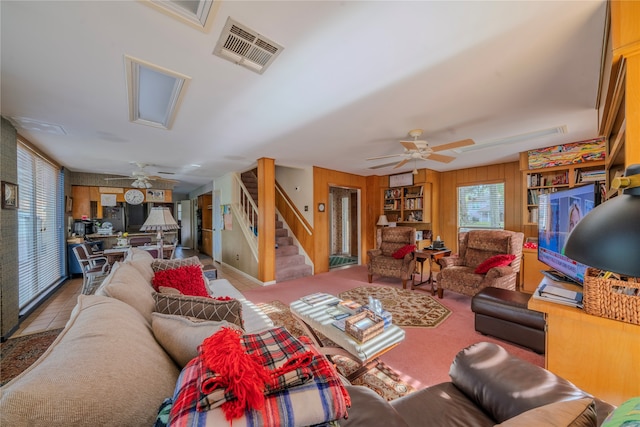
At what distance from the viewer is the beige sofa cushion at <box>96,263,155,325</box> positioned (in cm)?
135

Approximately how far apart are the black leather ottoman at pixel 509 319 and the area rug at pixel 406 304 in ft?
1.70

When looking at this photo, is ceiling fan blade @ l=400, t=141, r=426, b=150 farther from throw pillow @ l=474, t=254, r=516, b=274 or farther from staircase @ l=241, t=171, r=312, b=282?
staircase @ l=241, t=171, r=312, b=282

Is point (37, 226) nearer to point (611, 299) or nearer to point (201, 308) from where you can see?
point (201, 308)

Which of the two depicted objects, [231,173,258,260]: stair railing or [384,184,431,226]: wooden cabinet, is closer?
[231,173,258,260]: stair railing

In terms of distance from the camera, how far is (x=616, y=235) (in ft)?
1.98

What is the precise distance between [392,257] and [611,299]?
331 centimetres

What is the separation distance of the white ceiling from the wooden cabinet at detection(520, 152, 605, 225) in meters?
0.53

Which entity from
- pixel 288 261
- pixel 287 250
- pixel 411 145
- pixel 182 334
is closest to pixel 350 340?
pixel 182 334

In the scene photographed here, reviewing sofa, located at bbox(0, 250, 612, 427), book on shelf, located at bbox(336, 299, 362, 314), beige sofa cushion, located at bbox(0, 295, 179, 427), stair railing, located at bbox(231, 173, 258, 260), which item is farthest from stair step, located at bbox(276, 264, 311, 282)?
beige sofa cushion, located at bbox(0, 295, 179, 427)

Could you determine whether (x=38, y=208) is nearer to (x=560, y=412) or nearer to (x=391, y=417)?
(x=391, y=417)

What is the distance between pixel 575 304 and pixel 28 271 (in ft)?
19.4

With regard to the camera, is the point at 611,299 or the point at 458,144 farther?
the point at 458,144

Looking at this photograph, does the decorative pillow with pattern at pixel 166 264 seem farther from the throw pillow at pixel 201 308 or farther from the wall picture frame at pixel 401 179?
the wall picture frame at pixel 401 179

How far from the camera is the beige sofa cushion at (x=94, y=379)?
0.54 metres
